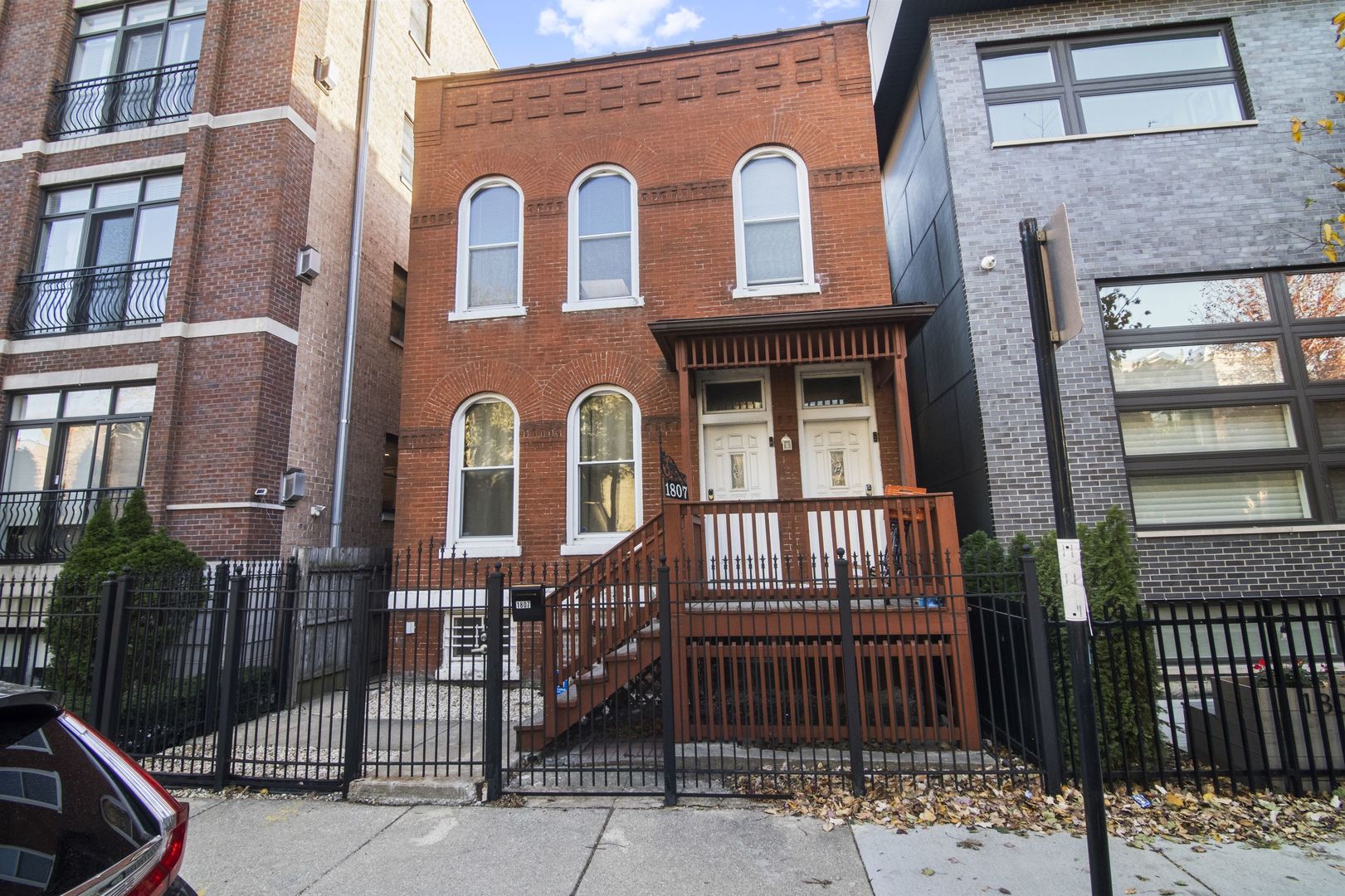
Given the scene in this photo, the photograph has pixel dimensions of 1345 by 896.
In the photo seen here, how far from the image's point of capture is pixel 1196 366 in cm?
789

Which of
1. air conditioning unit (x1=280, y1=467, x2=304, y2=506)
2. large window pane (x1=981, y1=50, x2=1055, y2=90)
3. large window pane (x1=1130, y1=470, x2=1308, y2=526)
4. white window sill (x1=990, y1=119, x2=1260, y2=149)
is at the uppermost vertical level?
large window pane (x1=981, y1=50, x2=1055, y2=90)

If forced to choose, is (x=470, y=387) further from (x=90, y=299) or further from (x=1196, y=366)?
(x=1196, y=366)

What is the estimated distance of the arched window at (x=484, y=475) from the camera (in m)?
9.59

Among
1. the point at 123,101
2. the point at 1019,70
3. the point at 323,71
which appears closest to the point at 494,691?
the point at 1019,70

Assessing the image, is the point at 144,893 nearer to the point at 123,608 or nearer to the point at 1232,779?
the point at 123,608

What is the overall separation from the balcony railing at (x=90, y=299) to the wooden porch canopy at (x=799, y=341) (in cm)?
832

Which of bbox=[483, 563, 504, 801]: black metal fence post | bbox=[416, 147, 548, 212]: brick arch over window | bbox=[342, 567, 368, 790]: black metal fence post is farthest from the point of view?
bbox=[416, 147, 548, 212]: brick arch over window

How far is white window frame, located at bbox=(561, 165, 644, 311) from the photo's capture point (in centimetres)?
973

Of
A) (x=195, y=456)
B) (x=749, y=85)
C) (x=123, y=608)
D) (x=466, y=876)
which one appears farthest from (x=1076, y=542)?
(x=195, y=456)

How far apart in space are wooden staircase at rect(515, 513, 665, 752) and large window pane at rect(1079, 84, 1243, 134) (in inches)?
325

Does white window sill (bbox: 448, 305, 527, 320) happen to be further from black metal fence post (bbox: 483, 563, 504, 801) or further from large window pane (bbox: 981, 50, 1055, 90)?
large window pane (bbox: 981, 50, 1055, 90)

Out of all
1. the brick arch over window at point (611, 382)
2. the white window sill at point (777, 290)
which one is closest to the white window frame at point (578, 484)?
→ the brick arch over window at point (611, 382)

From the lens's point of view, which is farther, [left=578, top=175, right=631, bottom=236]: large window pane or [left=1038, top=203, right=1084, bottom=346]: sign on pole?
[left=578, top=175, right=631, bottom=236]: large window pane

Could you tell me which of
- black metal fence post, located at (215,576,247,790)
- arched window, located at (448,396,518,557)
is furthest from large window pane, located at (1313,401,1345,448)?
black metal fence post, located at (215,576,247,790)
